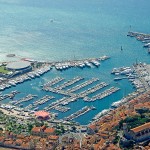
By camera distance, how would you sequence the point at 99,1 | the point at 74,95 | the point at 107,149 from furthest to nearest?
the point at 99,1 → the point at 74,95 → the point at 107,149

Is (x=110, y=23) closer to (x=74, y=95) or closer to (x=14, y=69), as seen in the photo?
(x=14, y=69)

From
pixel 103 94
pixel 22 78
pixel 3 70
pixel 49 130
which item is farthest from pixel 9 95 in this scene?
pixel 49 130

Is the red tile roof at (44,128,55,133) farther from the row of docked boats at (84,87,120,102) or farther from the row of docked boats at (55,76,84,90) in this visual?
the row of docked boats at (55,76,84,90)

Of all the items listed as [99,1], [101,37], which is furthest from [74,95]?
[99,1]

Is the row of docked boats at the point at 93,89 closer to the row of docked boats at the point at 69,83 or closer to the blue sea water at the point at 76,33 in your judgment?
the blue sea water at the point at 76,33

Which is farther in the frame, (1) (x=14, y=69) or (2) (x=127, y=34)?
(2) (x=127, y=34)

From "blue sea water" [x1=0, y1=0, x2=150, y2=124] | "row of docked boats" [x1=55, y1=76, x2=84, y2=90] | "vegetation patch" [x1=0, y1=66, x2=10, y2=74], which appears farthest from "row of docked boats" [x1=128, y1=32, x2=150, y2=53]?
"vegetation patch" [x1=0, y1=66, x2=10, y2=74]

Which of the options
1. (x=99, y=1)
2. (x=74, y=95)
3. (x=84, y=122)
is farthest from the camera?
(x=99, y=1)
